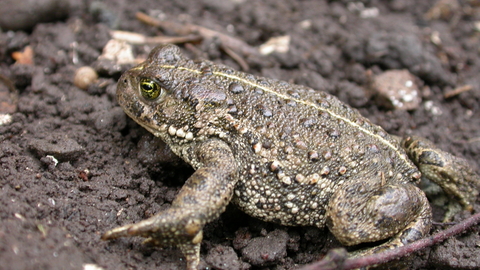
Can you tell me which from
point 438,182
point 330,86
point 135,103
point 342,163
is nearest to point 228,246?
point 342,163

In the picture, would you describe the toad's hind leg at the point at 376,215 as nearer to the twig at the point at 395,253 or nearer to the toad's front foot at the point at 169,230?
the twig at the point at 395,253

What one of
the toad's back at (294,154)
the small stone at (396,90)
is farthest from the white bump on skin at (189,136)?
the small stone at (396,90)

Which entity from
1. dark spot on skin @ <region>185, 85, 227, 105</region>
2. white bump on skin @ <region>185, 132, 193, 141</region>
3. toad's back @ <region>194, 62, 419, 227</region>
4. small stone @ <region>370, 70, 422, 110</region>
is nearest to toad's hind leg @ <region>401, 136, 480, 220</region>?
toad's back @ <region>194, 62, 419, 227</region>

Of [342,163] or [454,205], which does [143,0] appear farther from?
[454,205]

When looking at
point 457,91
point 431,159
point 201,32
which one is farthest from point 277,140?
point 457,91

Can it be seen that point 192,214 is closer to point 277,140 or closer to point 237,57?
point 277,140

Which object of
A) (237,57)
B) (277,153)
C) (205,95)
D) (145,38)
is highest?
(205,95)

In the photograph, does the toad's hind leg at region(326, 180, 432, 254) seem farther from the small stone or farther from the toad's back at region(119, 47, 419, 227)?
the small stone
